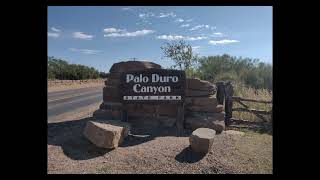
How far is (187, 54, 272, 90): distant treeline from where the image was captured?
26.2 m

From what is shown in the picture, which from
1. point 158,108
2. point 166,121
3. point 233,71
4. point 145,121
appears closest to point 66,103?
point 145,121

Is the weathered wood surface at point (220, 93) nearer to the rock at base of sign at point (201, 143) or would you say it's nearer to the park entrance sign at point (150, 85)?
the park entrance sign at point (150, 85)

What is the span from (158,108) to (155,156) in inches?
105

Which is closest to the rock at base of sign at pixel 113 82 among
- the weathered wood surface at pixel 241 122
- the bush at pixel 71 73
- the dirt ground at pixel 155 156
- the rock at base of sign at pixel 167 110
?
the rock at base of sign at pixel 167 110

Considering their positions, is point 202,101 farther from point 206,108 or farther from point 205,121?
Answer: point 205,121

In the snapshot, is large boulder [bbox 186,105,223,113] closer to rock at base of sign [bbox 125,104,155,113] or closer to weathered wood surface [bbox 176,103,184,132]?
weathered wood surface [bbox 176,103,184,132]

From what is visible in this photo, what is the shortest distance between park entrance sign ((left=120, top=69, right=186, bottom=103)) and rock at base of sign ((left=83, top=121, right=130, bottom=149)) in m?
1.59

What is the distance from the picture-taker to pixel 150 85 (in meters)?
9.27
